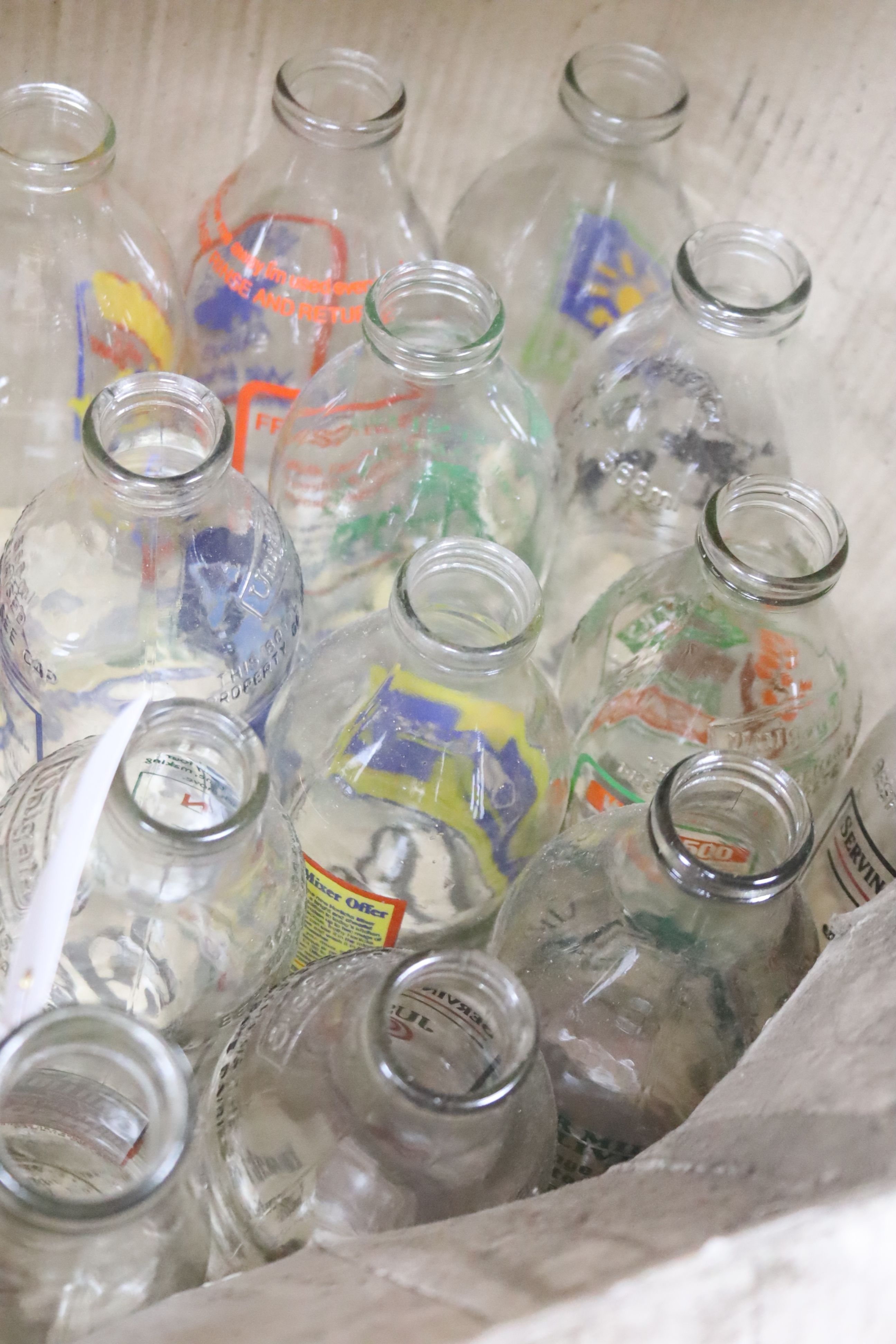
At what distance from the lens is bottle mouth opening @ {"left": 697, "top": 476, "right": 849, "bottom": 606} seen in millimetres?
605

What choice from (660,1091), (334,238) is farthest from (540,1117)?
(334,238)

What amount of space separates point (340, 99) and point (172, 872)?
520 mm

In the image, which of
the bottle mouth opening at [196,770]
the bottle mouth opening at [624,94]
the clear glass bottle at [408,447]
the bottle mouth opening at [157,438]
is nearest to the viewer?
the bottle mouth opening at [196,770]

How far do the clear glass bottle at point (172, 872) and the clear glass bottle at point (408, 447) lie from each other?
0.22 meters

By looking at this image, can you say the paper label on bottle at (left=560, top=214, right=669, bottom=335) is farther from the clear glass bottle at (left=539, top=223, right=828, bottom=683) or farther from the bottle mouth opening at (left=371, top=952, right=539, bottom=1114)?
the bottle mouth opening at (left=371, top=952, right=539, bottom=1114)

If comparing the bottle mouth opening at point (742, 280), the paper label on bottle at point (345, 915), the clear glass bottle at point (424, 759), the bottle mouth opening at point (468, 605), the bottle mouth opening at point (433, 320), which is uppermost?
the bottle mouth opening at point (742, 280)

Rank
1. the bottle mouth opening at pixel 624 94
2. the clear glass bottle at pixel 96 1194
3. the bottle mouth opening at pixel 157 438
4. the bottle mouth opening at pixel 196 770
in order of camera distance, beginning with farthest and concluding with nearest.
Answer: the bottle mouth opening at pixel 624 94 → the bottle mouth opening at pixel 157 438 → the bottle mouth opening at pixel 196 770 → the clear glass bottle at pixel 96 1194

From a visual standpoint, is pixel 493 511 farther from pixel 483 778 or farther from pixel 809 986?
pixel 809 986

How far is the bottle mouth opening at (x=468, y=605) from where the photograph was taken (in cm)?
54

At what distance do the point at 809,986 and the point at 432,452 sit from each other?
35cm

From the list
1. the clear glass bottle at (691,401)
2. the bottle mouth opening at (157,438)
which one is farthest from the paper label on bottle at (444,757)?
the clear glass bottle at (691,401)

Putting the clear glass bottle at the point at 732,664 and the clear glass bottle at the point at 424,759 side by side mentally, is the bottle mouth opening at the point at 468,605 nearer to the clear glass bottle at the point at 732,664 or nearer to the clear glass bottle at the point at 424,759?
the clear glass bottle at the point at 424,759

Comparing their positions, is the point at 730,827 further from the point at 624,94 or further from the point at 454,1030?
the point at 624,94

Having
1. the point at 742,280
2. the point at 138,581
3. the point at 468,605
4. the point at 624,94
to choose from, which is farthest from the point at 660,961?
the point at 624,94
